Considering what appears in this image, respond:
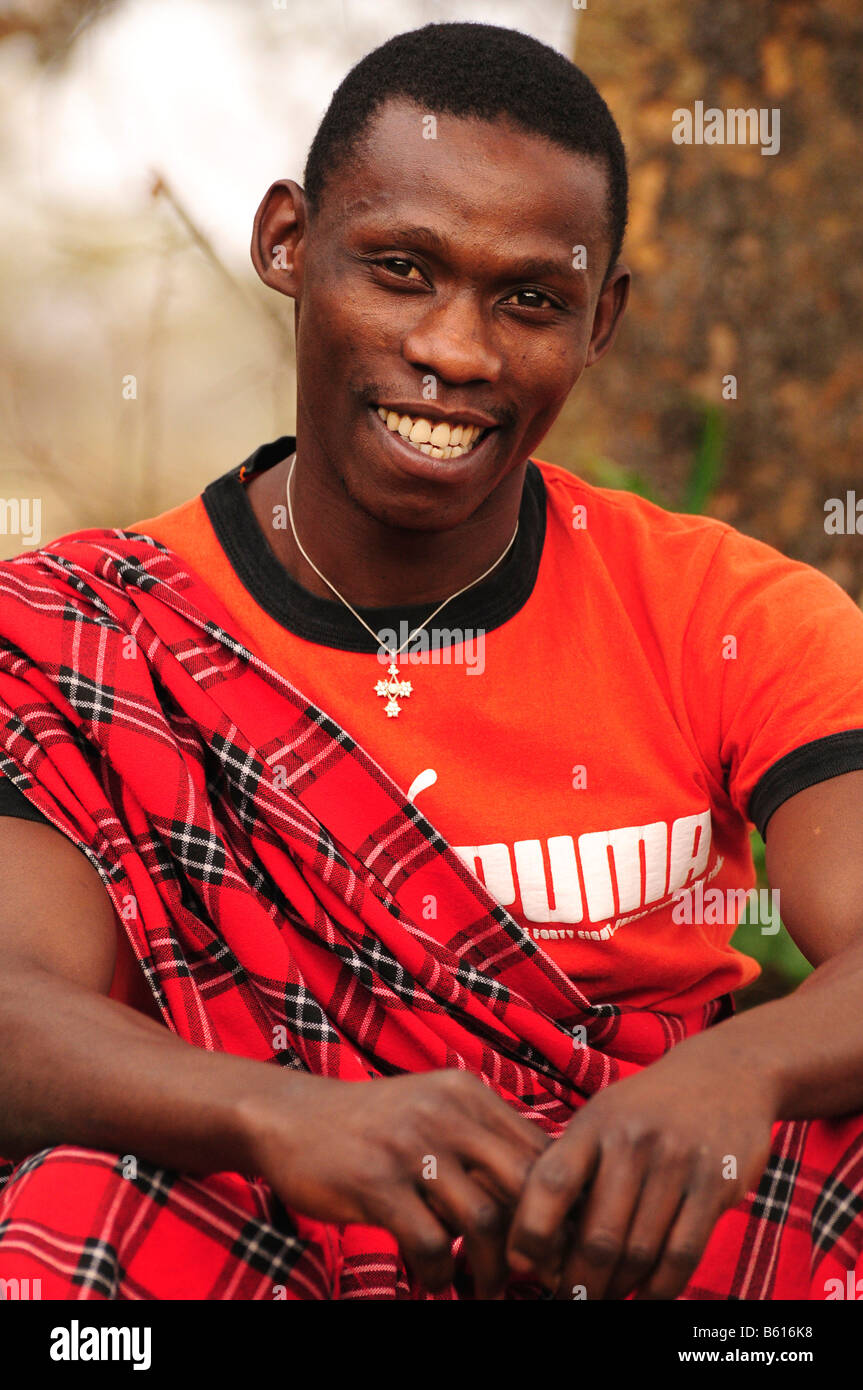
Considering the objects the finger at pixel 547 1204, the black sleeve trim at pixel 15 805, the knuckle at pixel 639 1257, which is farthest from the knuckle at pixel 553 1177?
the black sleeve trim at pixel 15 805

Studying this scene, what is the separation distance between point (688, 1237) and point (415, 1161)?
0.93 ft

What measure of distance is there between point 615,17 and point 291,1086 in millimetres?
3527

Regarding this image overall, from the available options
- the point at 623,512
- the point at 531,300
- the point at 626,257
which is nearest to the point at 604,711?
the point at 623,512

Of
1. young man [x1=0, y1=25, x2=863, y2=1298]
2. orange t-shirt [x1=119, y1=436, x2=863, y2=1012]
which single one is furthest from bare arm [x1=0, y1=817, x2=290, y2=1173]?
orange t-shirt [x1=119, y1=436, x2=863, y2=1012]

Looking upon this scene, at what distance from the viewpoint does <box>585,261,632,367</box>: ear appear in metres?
2.15

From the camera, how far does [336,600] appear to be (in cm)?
213

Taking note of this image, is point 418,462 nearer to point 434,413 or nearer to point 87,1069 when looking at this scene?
point 434,413

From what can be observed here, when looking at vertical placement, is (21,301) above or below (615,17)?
below

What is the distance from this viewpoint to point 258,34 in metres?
4.57

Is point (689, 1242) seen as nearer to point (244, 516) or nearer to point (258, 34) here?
point (244, 516)

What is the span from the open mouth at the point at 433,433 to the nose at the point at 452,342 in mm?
70

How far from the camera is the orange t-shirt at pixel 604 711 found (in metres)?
1.99

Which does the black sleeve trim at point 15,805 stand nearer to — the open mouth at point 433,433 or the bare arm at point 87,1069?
the bare arm at point 87,1069
